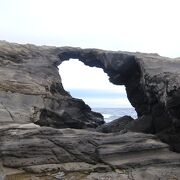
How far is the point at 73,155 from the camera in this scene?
18.4 metres

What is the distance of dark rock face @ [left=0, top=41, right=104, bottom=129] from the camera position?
2211 cm

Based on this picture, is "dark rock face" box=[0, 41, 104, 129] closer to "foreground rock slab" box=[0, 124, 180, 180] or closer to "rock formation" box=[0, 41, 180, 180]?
"rock formation" box=[0, 41, 180, 180]

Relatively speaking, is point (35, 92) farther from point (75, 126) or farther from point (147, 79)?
point (147, 79)

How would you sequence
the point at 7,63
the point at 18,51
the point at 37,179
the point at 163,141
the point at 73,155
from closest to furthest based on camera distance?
the point at 37,179 < the point at 73,155 < the point at 163,141 < the point at 7,63 < the point at 18,51

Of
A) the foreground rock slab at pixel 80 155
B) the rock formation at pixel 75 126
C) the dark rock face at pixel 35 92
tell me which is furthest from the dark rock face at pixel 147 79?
the dark rock face at pixel 35 92

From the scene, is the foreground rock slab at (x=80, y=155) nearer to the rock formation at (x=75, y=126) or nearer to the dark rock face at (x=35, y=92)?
the rock formation at (x=75, y=126)

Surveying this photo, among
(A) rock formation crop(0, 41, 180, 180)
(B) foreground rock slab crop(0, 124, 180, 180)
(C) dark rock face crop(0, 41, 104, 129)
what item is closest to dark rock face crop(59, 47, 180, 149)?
(A) rock formation crop(0, 41, 180, 180)

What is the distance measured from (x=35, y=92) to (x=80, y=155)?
652 cm

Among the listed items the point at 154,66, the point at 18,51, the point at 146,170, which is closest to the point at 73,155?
the point at 146,170

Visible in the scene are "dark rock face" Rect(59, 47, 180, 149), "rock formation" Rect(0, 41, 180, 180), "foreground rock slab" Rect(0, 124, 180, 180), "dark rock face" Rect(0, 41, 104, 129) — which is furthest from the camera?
"dark rock face" Rect(0, 41, 104, 129)

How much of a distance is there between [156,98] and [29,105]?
6.78 meters

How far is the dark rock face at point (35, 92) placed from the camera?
22.1 m

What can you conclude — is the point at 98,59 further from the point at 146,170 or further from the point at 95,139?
the point at 146,170

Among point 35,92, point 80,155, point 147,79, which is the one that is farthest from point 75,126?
point 80,155
